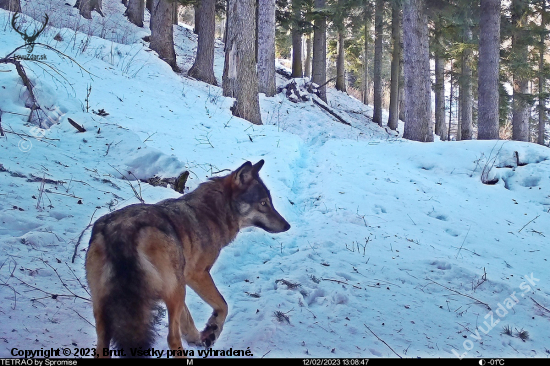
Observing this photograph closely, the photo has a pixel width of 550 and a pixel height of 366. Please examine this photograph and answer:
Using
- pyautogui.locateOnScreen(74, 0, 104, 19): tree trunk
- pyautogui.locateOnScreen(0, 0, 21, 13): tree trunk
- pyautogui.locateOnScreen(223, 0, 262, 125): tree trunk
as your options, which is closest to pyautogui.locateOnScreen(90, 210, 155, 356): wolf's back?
pyautogui.locateOnScreen(223, 0, 262, 125): tree trunk

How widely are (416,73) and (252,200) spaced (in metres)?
12.5

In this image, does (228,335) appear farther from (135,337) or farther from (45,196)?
(45,196)

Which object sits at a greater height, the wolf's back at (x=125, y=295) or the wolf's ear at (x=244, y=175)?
the wolf's ear at (x=244, y=175)

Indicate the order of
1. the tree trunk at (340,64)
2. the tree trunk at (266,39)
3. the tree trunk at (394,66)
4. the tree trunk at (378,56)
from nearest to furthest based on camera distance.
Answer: the tree trunk at (266,39), the tree trunk at (394,66), the tree trunk at (378,56), the tree trunk at (340,64)

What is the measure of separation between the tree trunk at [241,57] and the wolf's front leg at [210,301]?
9983 mm

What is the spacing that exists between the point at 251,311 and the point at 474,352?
6.64 ft

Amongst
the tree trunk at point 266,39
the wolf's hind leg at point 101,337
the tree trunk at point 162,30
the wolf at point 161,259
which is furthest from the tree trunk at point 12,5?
the wolf's hind leg at point 101,337

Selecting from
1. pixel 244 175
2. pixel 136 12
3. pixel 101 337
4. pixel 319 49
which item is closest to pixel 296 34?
pixel 319 49

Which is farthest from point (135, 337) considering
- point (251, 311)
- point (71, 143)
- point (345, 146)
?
point (345, 146)

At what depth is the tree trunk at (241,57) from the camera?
12.8m

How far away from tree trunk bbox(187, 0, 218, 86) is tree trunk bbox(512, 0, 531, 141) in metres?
13.1

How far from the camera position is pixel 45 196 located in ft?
18.1

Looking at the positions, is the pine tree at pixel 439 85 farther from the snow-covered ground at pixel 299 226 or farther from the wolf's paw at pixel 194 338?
the wolf's paw at pixel 194 338

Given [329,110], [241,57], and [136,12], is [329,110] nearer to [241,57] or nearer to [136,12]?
[241,57]
